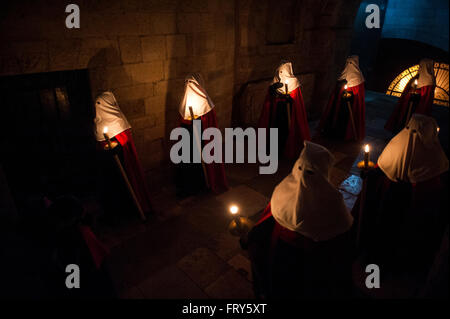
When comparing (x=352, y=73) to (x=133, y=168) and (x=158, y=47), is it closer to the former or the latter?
(x=158, y=47)

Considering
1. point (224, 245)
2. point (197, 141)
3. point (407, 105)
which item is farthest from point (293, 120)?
point (224, 245)

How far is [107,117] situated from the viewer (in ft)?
12.4

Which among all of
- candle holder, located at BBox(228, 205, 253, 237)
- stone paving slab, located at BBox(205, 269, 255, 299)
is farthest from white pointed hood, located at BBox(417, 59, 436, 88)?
candle holder, located at BBox(228, 205, 253, 237)

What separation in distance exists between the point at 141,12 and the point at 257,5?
3.11m

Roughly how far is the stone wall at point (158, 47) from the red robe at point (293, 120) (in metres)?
0.97

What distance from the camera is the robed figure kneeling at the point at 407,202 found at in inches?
118

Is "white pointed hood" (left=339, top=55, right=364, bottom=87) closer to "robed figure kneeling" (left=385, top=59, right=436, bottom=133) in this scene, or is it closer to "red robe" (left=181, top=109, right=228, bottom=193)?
"robed figure kneeling" (left=385, top=59, right=436, bottom=133)

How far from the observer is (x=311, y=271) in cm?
251

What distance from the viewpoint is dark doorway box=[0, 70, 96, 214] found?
12.8 feet

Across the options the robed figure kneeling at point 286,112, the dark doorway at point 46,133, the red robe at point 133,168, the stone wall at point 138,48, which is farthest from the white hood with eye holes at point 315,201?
the robed figure kneeling at point 286,112

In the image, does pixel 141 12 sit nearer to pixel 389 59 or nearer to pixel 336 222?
pixel 336 222

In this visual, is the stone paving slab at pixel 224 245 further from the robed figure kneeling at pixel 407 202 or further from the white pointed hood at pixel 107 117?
the white pointed hood at pixel 107 117

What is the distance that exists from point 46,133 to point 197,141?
7.06ft

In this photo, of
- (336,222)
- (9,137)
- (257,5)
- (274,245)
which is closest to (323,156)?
(336,222)
